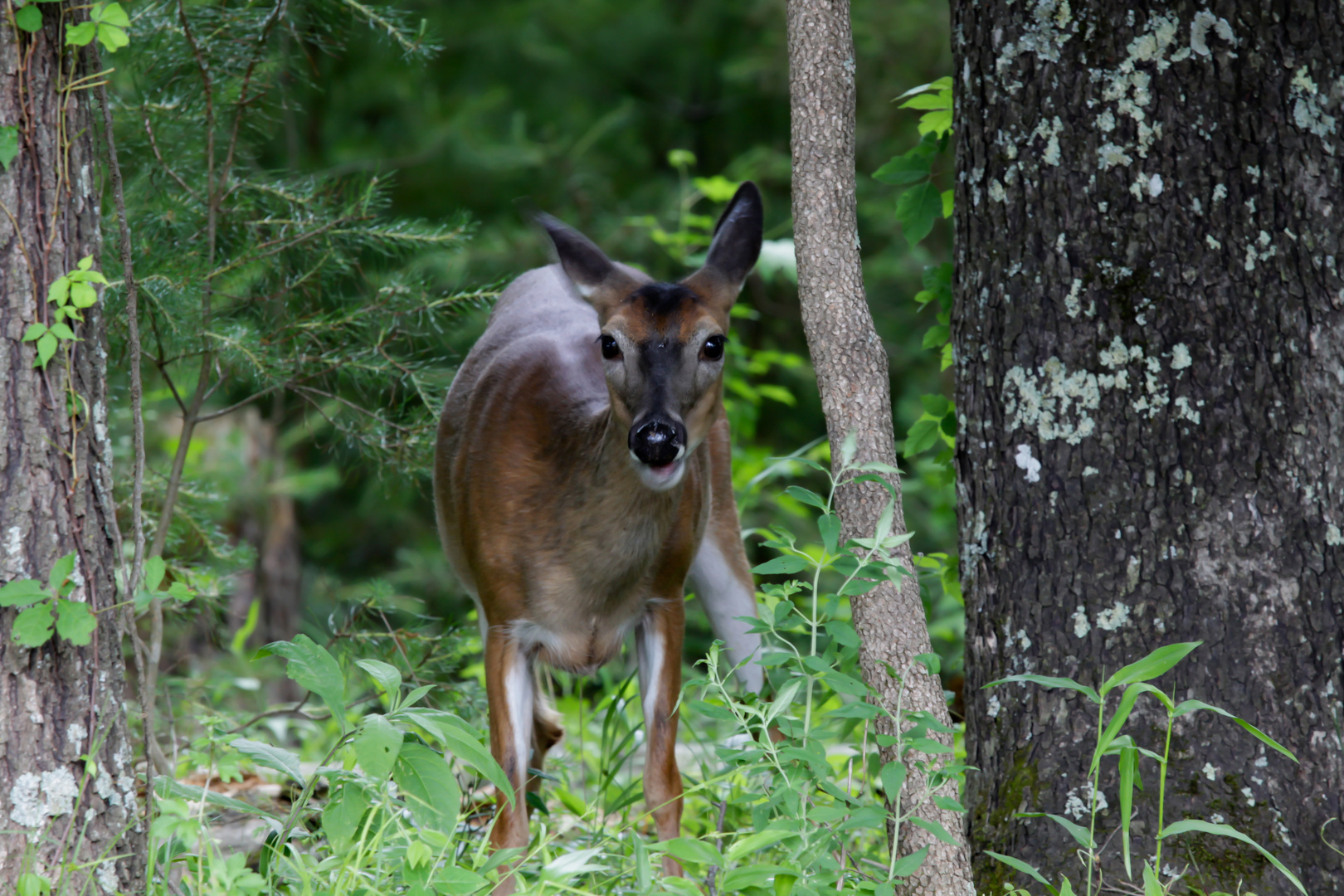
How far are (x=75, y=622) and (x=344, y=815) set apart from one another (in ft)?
2.31

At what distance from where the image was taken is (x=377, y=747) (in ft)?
6.97

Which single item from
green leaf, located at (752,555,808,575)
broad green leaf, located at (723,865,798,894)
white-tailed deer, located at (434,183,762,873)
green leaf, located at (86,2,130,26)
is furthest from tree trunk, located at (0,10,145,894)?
green leaf, located at (752,555,808,575)

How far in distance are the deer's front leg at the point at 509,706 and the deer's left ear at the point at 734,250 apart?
1.25 metres

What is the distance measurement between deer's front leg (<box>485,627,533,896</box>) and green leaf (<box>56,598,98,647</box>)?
1.38 meters

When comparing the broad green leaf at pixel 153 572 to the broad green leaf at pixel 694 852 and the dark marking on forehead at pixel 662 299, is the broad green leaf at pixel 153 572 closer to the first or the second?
the broad green leaf at pixel 694 852

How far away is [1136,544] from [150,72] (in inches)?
126

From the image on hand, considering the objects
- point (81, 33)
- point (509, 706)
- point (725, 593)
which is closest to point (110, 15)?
point (81, 33)

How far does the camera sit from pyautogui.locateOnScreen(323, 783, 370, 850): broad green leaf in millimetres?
2223

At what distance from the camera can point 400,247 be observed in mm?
4227

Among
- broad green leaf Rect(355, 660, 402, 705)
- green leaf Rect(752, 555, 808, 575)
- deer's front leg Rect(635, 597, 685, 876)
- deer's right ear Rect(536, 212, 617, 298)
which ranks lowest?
deer's front leg Rect(635, 597, 685, 876)

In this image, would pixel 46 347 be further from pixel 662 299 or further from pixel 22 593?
pixel 662 299

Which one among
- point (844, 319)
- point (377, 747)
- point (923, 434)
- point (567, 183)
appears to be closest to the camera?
point (377, 747)

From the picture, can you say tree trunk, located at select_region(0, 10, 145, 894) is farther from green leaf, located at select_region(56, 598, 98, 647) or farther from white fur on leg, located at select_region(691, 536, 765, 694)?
white fur on leg, located at select_region(691, 536, 765, 694)

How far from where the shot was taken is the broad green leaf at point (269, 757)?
238 centimetres
